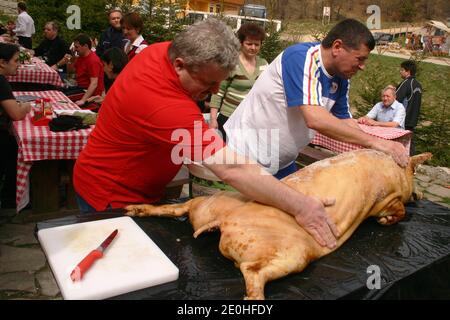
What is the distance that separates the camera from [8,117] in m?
3.50

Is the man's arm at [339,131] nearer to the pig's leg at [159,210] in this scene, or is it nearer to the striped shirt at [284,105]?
the striped shirt at [284,105]

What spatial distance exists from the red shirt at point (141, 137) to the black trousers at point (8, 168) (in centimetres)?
209

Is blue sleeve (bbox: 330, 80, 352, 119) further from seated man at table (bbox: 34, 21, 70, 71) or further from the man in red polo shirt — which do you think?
seated man at table (bbox: 34, 21, 70, 71)

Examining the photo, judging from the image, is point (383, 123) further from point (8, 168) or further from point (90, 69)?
point (8, 168)

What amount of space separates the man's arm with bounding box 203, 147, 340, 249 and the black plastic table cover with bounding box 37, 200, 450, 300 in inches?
4.7

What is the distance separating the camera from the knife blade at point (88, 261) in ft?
4.31

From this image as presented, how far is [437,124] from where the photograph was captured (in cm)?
701

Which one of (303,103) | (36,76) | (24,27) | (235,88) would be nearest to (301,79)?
(303,103)

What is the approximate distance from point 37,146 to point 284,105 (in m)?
2.18

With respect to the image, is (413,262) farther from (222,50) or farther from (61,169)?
(61,169)

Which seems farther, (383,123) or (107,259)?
(383,123)

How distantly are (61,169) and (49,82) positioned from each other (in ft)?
11.1
